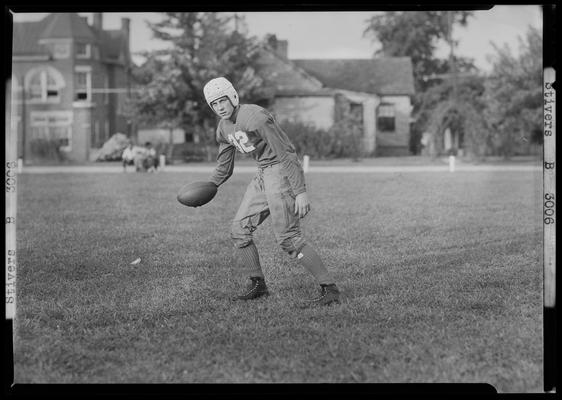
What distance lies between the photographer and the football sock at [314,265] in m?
5.88

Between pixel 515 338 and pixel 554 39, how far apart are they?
1986 millimetres

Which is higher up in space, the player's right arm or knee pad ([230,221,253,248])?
the player's right arm

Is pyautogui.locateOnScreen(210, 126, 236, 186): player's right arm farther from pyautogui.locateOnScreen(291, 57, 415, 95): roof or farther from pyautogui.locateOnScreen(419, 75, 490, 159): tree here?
pyautogui.locateOnScreen(291, 57, 415, 95): roof

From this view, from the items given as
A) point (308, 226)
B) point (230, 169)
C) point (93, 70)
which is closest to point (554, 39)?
point (230, 169)

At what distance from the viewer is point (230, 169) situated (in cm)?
636

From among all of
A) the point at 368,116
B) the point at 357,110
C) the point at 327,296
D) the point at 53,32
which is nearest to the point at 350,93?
the point at 357,110

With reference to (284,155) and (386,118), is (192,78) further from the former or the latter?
(284,155)

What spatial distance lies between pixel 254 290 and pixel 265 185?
916 mm

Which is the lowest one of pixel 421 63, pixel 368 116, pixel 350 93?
pixel 368 116

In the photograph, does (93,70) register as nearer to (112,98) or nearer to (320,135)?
(112,98)

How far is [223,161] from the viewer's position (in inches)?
248

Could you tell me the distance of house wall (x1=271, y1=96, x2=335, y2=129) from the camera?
33469 millimetres

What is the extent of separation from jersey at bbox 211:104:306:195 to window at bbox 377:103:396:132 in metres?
28.7

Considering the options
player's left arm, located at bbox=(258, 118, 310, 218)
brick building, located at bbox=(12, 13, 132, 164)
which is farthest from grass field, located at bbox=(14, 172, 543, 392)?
brick building, located at bbox=(12, 13, 132, 164)
